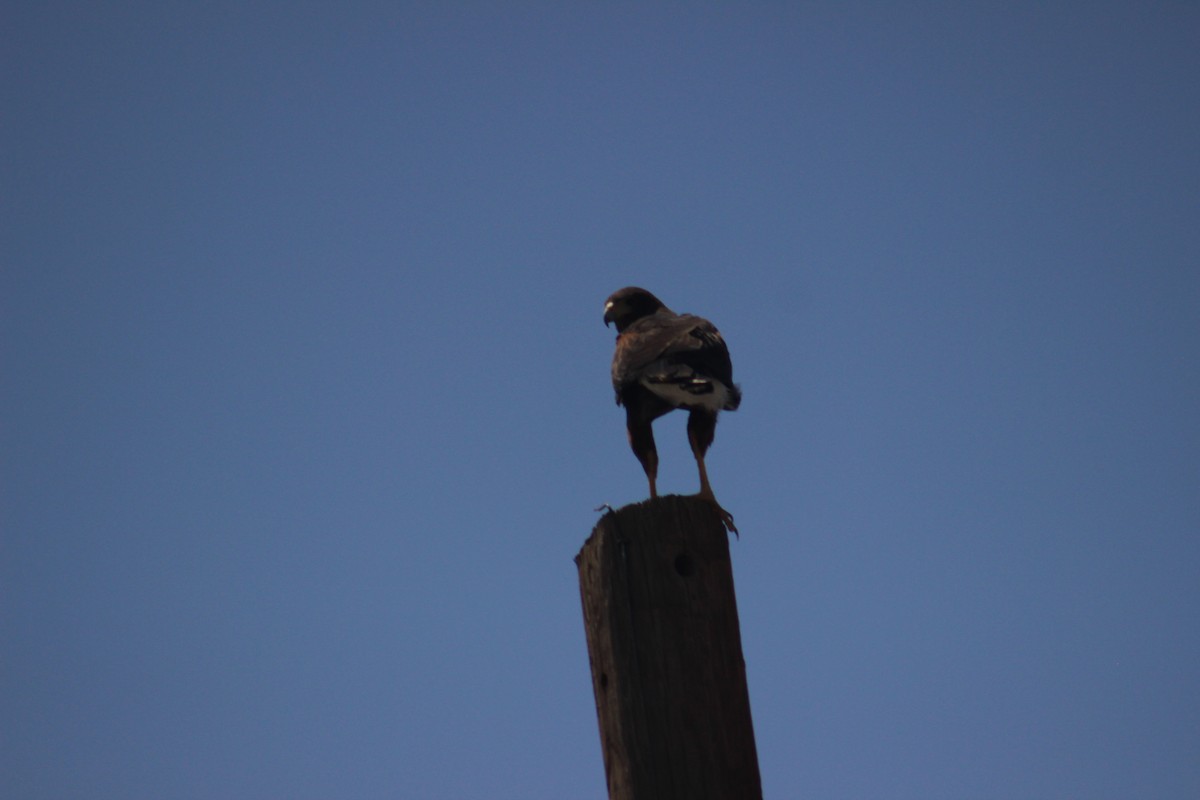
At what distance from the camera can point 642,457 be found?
746 centimetres

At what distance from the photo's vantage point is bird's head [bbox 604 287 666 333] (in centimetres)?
921

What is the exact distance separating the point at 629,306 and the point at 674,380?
2516mm

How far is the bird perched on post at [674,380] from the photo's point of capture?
22.4 feet

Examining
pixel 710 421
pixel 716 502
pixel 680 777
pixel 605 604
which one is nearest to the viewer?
pixel 680 777

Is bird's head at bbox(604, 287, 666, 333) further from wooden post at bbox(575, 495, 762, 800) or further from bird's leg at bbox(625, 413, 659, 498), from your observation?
wooden post at bbox(575, 495, 762, 800)

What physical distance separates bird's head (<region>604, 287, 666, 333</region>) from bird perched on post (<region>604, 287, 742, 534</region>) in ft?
4.67

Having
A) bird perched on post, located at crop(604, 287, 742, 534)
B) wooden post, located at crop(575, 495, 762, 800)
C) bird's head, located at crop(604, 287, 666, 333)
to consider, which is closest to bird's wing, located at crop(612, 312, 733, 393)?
bird perched on post, located at crop(604, 287, 742, 534)

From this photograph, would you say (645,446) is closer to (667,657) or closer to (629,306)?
(629,306)

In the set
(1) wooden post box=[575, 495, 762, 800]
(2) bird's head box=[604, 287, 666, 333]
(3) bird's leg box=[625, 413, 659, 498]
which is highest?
(2) bird's head box=[604, 287, 666, 333]

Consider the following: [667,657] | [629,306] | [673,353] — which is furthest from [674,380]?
[667,657]

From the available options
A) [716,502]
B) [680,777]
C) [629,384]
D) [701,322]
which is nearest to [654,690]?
[680,777]

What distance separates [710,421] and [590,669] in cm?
340

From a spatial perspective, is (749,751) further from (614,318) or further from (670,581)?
(614,318)

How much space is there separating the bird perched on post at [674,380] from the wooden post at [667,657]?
94.0 inches
